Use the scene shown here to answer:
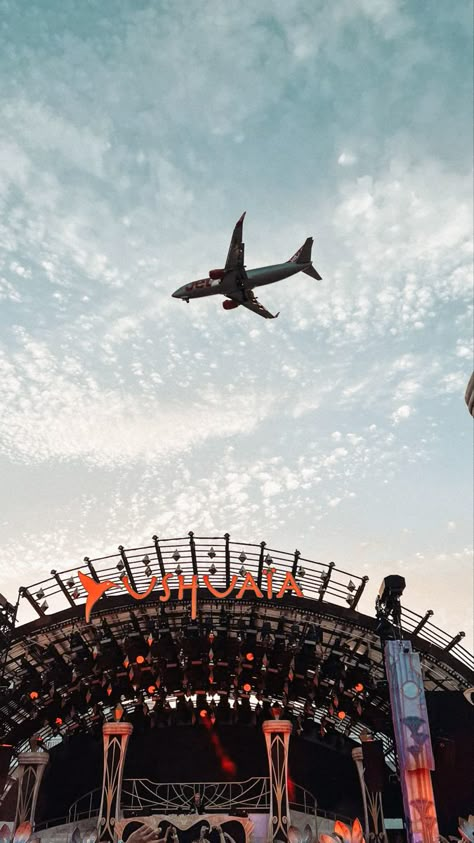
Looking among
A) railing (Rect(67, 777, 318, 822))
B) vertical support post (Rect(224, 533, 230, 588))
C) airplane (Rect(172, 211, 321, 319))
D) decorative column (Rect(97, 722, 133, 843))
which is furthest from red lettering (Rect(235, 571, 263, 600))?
airplane (Rect(172, 211, 321, 319))

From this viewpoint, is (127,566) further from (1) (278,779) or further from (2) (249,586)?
(1) (278,779)

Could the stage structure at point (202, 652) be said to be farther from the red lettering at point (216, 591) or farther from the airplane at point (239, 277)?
the airplane at point (239, 277)

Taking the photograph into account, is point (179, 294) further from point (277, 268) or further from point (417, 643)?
point (417, 643)

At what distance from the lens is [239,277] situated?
65.7 feet

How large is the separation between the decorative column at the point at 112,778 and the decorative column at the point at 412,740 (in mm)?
8729

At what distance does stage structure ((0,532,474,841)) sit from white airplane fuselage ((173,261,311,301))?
8692 mm

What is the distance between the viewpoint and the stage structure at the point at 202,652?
69.3 feet

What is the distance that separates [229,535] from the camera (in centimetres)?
2252

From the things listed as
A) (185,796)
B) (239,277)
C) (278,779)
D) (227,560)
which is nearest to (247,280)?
(239,277)

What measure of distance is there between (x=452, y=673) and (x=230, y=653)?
7.96 meters

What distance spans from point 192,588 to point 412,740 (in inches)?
343

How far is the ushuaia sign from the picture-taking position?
21828mm

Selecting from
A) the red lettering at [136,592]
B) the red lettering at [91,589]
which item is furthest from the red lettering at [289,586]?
the red lettering at [91,589]

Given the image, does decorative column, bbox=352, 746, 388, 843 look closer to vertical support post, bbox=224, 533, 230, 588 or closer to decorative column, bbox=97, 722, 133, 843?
vertical support post, bbox=224, 533, 230, 588
